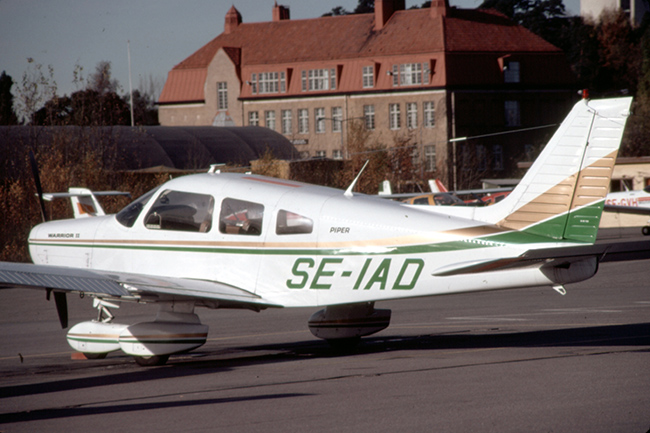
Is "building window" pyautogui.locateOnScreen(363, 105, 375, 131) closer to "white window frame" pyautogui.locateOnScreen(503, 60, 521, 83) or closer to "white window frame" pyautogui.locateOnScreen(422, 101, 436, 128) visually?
"white window frame" pyautogui.locateOnScreen(422, 101, 436, 128)

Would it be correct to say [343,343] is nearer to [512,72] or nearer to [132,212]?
[132,212]

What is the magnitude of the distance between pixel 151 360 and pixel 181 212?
209 cm

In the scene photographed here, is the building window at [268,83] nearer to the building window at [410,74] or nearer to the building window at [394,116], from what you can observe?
the building window at [394,116]

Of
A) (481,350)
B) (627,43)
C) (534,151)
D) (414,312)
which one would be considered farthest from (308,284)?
(627,43)

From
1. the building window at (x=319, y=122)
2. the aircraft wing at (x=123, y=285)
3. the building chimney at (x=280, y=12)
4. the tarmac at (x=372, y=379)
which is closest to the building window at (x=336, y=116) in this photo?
the building window at (x=319, y=122)

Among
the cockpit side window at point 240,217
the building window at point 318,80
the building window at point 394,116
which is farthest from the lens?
the building window at point 318,80

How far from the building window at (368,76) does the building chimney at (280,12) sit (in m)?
15.6

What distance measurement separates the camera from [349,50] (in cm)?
8181

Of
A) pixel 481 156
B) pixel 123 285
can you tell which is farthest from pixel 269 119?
pixel 123 285

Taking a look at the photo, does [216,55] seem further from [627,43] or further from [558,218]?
[558,218]

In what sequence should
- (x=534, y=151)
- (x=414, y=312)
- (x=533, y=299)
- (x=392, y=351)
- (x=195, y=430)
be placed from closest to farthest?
(x=195, y=430) → (x=392, y=351) → (x=414, y=312) → (x=533, y=299) → (x=534, y=151)

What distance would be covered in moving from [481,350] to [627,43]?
10033 centimetres

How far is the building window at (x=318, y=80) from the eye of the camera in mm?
82062

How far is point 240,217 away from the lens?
459 inches
